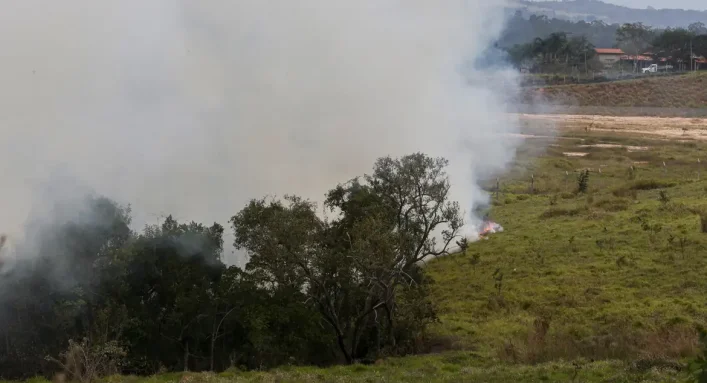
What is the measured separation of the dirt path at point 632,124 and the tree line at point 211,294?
171ft

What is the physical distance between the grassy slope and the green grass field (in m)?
51.6

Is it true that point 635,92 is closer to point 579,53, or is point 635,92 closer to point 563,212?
point 579,53

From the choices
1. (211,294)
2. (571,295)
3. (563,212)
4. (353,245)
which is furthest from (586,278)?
(211,294)

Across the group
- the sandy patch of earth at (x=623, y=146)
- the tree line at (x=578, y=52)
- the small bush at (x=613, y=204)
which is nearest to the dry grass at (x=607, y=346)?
the small bush at (x=613, y=204)

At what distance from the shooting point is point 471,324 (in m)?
22.3

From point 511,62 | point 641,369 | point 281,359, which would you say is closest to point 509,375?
point 641,369

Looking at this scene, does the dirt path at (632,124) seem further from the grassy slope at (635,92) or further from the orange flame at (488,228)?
the orange flame at (488,228)

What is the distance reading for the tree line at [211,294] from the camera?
62.0 feet

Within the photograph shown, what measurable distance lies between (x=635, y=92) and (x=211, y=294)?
84.9 m

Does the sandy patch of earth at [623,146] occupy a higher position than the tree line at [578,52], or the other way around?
the tree line at [578,52]

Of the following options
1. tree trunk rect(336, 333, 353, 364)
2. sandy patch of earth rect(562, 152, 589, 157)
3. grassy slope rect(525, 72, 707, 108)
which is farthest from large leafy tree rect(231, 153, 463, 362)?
grassy slope rect(525, 72, 707, 108)

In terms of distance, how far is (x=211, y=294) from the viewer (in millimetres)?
20438

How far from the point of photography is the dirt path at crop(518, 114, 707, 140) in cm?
6906

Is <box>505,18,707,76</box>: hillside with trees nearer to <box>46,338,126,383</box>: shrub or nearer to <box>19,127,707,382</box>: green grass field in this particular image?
<box>19,127,707,382</box>: green grass field
